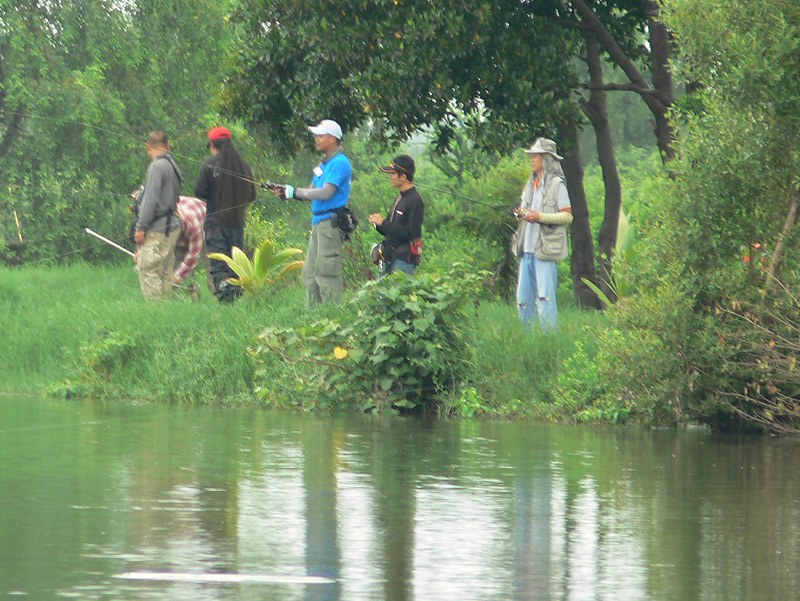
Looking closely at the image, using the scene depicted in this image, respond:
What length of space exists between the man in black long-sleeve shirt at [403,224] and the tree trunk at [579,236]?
18.6 ft

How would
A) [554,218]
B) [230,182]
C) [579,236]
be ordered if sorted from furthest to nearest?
1. [579,236]
2. [230,182]
3. [554,218]

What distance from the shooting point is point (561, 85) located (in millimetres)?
17016

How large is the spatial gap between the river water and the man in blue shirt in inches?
123

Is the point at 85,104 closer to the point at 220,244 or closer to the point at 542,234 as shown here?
the point at 220,244

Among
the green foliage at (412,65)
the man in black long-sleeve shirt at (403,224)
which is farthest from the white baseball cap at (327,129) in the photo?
the green foliage at (412,65)

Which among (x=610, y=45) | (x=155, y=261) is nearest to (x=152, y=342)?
(x=155, y=261)

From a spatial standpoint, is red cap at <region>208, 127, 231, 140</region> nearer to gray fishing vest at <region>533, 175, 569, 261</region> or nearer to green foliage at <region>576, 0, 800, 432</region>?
gray fishing vest at <region>533, 175, 569, 261</region>

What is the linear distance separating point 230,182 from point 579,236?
5.95 m

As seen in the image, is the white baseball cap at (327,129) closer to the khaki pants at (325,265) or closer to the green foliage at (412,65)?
the khaki pants at (325,265)

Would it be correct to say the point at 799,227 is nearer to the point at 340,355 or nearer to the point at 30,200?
the point at 340,355

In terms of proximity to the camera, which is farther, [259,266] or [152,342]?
[259,266]

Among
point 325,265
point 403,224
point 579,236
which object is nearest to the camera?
point 403,224

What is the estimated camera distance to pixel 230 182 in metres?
15.9

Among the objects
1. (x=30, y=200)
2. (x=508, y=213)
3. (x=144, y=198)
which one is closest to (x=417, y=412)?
(x=144, y=198)
